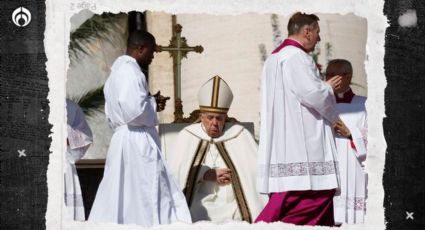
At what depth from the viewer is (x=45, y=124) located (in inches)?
549

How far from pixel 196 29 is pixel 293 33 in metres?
2.15

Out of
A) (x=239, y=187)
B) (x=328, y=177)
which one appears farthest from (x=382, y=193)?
(x=239, y=187)

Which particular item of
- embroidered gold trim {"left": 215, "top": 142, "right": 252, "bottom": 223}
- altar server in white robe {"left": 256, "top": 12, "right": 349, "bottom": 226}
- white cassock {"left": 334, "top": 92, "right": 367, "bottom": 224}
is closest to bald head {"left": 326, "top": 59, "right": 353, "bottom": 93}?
white cassock {"left": 334, "top": 92, "right": 367, "bottom": 224}

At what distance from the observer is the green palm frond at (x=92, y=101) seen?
17.0 m

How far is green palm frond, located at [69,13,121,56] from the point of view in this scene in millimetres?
16812

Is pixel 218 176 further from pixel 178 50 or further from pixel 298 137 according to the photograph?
pixel 178 50

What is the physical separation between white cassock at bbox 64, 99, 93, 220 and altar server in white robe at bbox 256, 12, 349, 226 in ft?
4.98

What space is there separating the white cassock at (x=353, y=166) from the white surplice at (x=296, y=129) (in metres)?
0.32

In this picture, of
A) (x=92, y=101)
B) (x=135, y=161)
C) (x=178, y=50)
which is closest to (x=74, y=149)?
(x=135, y=161)

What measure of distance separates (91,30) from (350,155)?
2.98m

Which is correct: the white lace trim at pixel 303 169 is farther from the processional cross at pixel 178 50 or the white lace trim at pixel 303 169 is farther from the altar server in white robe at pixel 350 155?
the processional cross at pixel 178 50

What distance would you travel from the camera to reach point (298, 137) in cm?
1465

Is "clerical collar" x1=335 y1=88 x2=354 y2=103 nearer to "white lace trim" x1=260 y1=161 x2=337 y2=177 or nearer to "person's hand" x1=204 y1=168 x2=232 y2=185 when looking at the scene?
"white lace trim" x1=260 y1=161 x2=337 y2=177

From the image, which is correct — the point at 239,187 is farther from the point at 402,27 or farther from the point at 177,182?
the point at 402,27
